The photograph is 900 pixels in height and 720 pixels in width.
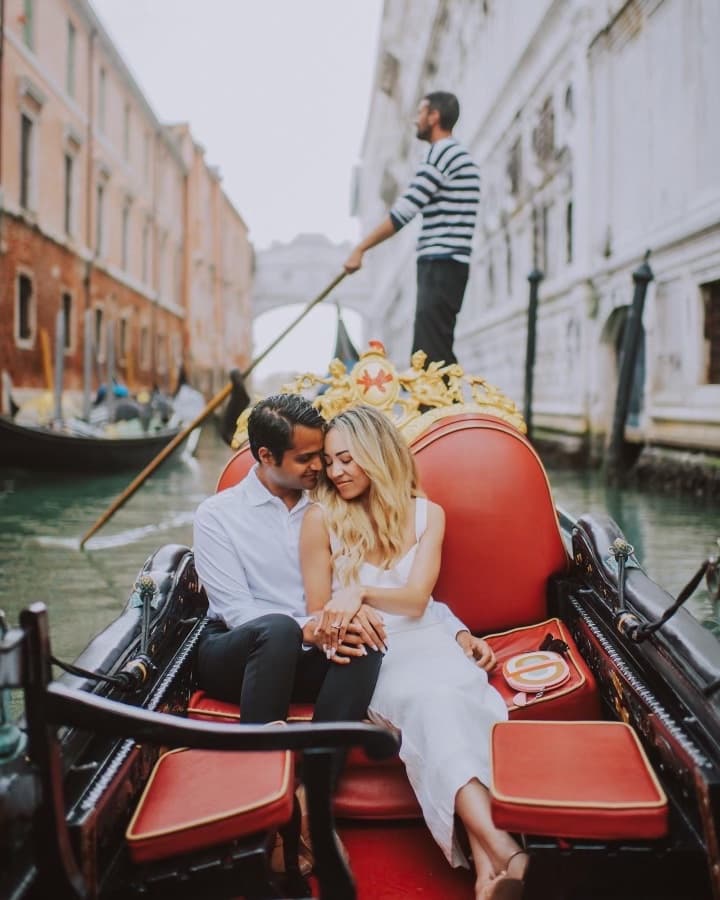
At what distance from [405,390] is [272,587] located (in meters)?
0.67

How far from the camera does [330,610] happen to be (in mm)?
1414

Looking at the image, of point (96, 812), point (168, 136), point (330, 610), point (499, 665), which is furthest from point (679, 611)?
point (168, 136)

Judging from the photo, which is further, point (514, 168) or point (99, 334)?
point (99, 334)

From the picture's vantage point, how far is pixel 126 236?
15844 mm

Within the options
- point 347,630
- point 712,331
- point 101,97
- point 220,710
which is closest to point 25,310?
point 101,97

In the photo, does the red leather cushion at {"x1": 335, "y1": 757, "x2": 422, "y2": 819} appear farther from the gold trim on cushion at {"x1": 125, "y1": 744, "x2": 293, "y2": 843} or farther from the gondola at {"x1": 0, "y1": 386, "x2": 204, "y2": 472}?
the gondola at {"x1": 0, "y1": 386, "x2": 204, "y2": 472}

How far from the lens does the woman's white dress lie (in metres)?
1.21

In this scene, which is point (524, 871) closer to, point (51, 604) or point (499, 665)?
point (499, 665)

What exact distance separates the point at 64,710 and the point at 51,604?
3358 mm

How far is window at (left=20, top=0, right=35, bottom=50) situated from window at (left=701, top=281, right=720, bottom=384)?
9169 mm

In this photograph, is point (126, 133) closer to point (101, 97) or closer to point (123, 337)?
point (101, 97)

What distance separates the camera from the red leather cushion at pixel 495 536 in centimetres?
175

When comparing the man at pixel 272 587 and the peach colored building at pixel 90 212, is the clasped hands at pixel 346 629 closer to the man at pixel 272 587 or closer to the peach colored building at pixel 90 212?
the man at pixel 272 587

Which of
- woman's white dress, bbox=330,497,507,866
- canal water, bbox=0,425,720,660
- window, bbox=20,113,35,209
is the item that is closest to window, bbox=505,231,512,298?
canal water, bbox=0,425,720,660
